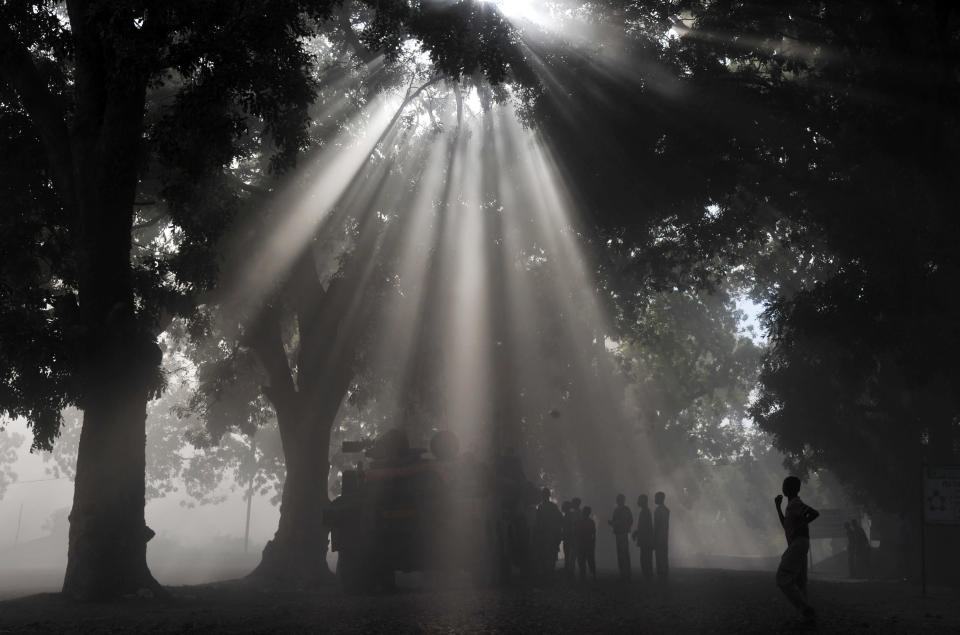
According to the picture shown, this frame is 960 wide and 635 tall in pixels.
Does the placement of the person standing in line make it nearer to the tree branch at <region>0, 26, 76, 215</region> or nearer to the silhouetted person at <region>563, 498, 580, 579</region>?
the silhouetted person at <region>563, 498, 580, 579</region>

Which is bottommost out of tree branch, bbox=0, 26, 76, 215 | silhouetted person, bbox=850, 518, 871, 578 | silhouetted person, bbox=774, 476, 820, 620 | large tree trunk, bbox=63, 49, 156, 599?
silhouetted person, bbox=850, 518, 871, 578

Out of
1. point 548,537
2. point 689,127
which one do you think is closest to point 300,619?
point 548,537

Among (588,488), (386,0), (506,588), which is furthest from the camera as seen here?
(588,488)

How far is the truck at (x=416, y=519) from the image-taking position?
16203mm

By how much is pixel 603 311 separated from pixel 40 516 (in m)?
148

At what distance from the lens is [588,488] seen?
143 feet

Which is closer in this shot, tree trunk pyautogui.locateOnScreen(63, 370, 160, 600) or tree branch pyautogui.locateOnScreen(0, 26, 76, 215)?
tree trunk pyautogui.locateOnScreen(63, 370, 160, 600)

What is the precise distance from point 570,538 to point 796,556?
1112 cm

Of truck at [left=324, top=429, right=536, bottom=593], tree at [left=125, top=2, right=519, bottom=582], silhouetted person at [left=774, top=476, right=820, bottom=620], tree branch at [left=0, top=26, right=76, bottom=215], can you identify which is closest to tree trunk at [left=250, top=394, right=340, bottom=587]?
tree at [left=125, top=2, right=519, bottom=582]

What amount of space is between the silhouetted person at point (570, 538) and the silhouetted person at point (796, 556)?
9.99 m

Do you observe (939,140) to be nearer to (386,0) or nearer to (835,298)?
(835,298)

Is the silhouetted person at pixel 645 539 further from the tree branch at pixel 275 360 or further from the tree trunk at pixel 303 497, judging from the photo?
the tree branch at pixel 275 360

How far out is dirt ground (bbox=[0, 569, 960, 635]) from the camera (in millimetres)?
9961

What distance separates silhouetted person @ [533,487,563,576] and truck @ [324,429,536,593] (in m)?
Result: 2.60
